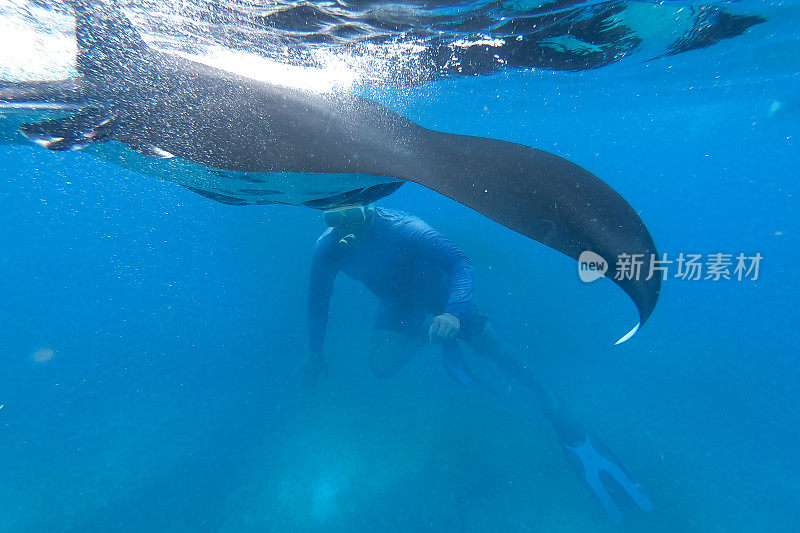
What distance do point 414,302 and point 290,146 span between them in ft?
17.4

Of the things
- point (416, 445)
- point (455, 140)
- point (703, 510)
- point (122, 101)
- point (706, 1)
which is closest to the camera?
point (455, 140)

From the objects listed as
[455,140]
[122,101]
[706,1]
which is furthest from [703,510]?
[122,101]

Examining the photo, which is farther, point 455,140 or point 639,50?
point 639,50

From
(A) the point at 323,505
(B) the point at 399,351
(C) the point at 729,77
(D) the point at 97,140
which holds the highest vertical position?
A: (C) the point at 729,77

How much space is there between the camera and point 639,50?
7.57 metres

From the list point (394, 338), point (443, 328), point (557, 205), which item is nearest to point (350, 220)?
point (443, 328)

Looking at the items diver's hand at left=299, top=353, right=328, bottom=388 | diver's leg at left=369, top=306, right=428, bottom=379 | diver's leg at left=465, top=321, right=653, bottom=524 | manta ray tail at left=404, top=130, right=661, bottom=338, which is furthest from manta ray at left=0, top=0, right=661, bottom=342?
diver's leg at left=465, top=321, right=653, bottom=524

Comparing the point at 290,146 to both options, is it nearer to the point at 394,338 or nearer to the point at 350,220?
the point at 350,220

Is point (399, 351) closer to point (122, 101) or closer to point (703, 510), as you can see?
point (703, 510)

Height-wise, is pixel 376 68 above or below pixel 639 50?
below

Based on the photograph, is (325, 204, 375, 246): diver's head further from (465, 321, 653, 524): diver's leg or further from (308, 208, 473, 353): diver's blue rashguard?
(465, 321, 653, 524): diver's leg

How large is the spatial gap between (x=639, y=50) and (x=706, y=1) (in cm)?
230

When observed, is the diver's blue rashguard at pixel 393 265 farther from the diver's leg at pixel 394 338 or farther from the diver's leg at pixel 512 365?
the diver's leg at pixel 512 365

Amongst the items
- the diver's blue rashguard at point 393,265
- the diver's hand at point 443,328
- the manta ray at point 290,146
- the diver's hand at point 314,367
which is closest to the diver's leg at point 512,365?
the diver's blue rashguard at point 393,265
